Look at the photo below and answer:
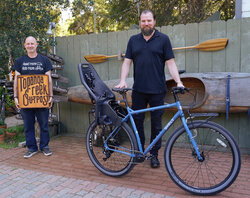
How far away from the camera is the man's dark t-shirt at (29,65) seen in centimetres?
378

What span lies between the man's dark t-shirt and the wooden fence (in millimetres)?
1313

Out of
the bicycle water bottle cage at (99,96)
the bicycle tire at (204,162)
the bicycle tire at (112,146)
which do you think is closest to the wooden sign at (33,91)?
the bicycle water bottle cage at (99,96)

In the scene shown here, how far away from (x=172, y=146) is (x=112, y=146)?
2.66ft

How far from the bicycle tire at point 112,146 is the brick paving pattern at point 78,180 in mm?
119

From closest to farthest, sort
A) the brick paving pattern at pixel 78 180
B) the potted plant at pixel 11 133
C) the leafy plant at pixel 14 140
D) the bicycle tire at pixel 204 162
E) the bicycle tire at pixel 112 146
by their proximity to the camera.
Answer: the bicycle tire at pixel 204 162 → the brick paving pattern at pixel 78 180 → the bicycle tire at pixel 112 146 → the leafy plant at pixel 14 140 → the potted plant at pixel 11 133

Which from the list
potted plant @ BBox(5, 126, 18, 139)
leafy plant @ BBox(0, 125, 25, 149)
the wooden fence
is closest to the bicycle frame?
the wooden fence

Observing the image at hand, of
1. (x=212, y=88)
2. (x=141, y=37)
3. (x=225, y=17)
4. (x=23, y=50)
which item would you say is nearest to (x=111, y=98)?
(x=141, y=37)

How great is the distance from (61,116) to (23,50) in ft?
5.15

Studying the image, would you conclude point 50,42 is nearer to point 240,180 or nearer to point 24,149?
point 24,149

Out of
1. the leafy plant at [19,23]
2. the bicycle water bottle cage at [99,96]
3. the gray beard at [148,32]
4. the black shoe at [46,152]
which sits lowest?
the black shoe at [46,152]

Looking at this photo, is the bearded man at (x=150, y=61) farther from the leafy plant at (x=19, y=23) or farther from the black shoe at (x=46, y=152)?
the leafy plant at (x=19, y=23)

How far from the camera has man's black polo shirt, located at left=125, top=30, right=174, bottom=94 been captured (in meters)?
2.94

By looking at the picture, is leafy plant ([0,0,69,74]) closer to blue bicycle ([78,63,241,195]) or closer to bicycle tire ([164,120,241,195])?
blue bicycle ([78,63,241,195])

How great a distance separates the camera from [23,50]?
4.66 meters
